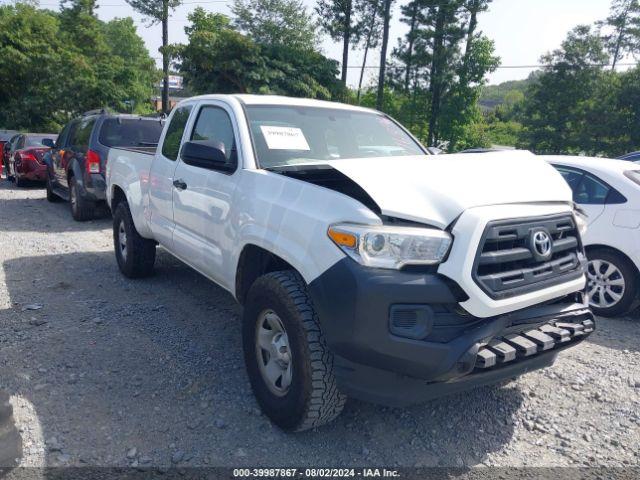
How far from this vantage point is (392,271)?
2.55 m

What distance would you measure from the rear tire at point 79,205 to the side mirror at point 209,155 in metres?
6.34

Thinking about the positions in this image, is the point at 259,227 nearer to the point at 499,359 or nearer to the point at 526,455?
the point at 499,359

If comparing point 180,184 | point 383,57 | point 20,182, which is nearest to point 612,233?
point 180,184

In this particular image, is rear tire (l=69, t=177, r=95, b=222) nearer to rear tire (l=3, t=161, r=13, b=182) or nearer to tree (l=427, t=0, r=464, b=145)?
rear tire (l=3, t=161, r=13, b=182)

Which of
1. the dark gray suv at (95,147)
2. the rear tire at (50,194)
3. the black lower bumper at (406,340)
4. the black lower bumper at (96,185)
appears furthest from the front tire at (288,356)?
the rear tire at (50,194)

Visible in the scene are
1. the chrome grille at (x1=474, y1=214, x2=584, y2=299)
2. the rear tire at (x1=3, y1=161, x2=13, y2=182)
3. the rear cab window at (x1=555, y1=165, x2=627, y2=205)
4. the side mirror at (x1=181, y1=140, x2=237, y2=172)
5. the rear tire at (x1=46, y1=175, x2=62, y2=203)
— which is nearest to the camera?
the chrome grille at (x1=474, y1=214, x2=584, y2=299)

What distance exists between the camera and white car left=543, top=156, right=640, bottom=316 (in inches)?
205

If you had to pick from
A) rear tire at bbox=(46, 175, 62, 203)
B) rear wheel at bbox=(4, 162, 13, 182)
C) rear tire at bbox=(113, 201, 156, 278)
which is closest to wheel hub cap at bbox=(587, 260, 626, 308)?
rear tire at bbox=(113, 201, 156, 278)

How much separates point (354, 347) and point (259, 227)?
3.52ft

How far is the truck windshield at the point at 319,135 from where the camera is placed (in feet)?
12.6

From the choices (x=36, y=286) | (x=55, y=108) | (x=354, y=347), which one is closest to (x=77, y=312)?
(x=36, y=286)

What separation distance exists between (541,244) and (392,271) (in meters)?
0.89

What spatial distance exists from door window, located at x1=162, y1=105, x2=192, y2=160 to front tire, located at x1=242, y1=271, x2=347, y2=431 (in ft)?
7.04

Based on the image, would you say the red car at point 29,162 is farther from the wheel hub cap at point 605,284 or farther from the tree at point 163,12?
the tree at point 163,12
